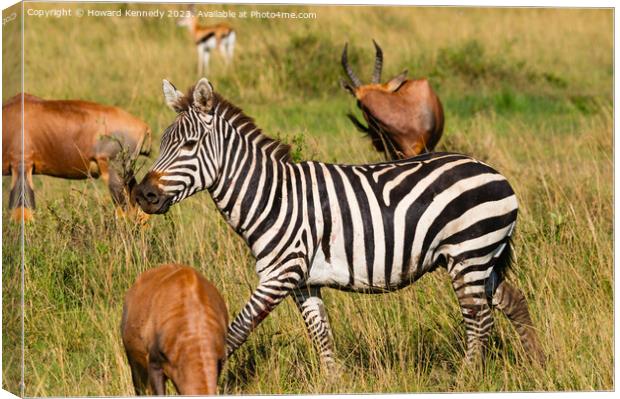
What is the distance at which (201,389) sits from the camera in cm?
662

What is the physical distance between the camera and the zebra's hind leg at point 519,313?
8.70 m

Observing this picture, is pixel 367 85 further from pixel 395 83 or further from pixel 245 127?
pixel 245 127

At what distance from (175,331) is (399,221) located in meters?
2.04

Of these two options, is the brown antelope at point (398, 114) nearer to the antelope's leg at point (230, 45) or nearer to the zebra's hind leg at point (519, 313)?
the zebra's hind leg at point (519, 313)

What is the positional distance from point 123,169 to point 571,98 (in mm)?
9496

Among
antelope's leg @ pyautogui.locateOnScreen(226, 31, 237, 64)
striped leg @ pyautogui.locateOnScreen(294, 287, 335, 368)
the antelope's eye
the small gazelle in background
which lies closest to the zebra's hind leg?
striped leg @ pyautogui.locateOnScreen(294, 287, 335, 368)

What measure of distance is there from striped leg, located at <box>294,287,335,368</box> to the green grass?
0.17 metres

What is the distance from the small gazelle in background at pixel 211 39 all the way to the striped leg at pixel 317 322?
11985 millimetres

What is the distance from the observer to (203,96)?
8180 millimetres

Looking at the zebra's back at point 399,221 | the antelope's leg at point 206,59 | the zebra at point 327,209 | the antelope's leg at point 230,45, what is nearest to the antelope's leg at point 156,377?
the zebra at point 327,209

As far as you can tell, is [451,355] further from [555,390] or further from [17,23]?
[17,23]

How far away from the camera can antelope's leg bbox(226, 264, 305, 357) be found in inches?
313

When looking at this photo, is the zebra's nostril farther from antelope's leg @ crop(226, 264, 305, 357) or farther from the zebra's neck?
antelope's leg @ crop(226, 264, 305, 357)

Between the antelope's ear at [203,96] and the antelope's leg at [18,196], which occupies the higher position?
the antelope's ear at [203,96]
